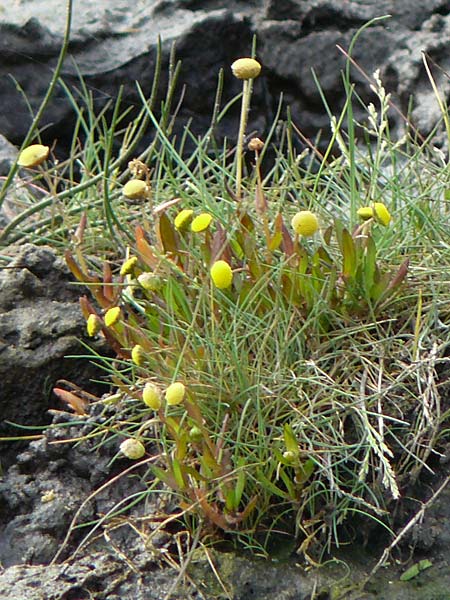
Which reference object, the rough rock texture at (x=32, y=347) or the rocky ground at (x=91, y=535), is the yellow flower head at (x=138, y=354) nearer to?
the rocky ground at (x=91, y=535)

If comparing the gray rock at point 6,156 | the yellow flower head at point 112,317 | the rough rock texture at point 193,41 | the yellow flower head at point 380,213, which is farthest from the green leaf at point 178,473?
the rough rock texture at point 193,41

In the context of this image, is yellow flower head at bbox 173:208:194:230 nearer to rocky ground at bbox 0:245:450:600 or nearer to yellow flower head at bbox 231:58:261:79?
yellow flower head at bbox 231:58:261:79

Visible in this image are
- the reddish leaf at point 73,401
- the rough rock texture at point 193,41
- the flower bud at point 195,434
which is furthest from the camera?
the rough rock texture at point 193,41

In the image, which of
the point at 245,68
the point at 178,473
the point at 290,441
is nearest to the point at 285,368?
the point at 290,441

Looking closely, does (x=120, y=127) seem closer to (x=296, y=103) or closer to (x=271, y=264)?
(x=296, y=103)

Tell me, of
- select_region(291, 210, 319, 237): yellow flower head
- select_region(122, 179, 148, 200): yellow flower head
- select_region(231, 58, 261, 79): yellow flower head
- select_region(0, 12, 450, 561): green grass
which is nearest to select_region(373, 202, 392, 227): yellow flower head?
select_region(0, 12, 450, 561): green grass

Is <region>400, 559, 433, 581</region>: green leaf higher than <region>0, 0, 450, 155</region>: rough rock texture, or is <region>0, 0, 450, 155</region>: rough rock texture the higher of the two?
<region>0, 0, 450, 155</region>: rough rock texture
